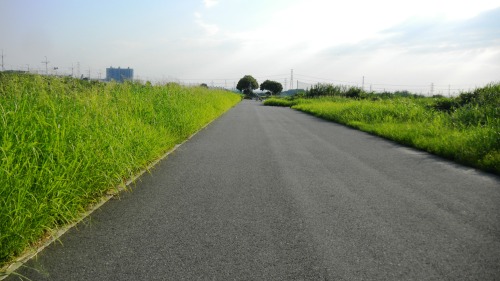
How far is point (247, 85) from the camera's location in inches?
4624

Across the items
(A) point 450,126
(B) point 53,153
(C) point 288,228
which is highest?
(A) point 450,126

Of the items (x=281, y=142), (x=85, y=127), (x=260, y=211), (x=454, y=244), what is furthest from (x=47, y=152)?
(x=281, y=142)

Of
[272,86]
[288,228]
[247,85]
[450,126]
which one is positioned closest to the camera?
[288,228]

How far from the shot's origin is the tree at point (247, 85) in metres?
117

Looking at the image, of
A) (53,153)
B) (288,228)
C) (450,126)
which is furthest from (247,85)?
(288,228)

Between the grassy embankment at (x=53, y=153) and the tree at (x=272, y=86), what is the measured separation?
11156 centimetres

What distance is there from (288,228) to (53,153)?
2.82m

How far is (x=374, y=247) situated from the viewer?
3645 mm

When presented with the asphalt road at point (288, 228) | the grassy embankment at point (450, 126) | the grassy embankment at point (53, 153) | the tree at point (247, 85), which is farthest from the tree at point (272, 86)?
the asphalt road at point (288, 228)

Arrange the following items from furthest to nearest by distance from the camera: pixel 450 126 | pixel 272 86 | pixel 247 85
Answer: pixel 272 86 < pixel 247 85 < pixel 450 126

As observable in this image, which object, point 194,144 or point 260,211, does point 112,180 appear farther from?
point 194,144

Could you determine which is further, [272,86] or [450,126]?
[272,86]

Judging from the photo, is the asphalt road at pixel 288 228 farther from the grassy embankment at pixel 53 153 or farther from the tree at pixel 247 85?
the tree at pixel 247 85

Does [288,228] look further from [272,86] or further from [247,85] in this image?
[272,86]
